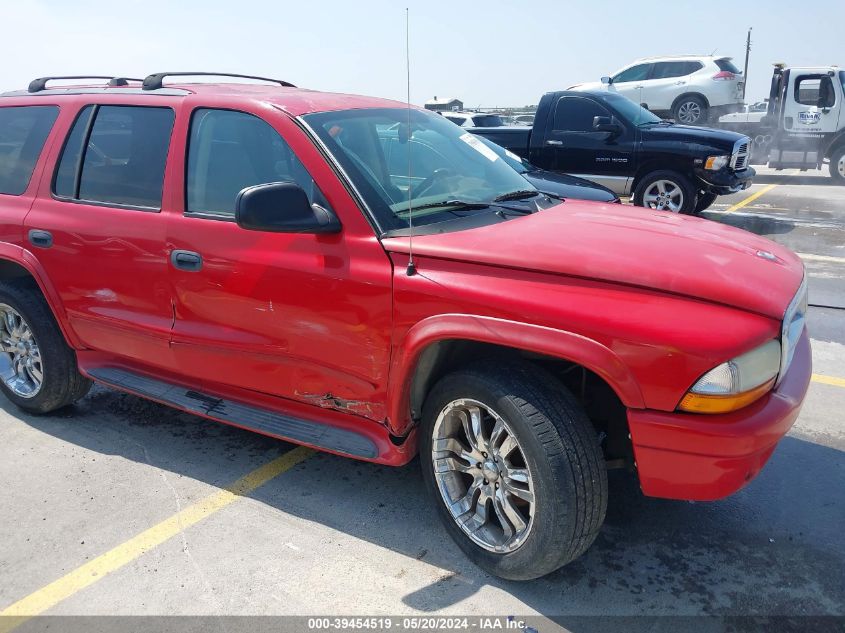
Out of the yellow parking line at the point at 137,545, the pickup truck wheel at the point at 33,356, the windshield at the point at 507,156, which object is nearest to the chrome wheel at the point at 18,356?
the pickup truck wheel at the point at 33,356

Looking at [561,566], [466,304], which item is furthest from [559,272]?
[561,566]

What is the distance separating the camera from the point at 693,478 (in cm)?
242

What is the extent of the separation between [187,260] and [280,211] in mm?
735

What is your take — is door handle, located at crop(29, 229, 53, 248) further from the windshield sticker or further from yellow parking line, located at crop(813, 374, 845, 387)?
yellow parking line, located at crop(813, 374, 845, 387)

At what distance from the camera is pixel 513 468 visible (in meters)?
2.76

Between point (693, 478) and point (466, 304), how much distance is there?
97 centimetres

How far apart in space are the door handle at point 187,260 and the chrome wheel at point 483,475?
4.43 feet

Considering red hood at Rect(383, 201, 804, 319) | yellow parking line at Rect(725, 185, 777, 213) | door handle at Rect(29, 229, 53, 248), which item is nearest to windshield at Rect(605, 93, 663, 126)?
yellow parking line at Rect(725, 185, 777, 213)

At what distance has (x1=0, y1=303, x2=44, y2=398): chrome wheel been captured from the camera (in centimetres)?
430

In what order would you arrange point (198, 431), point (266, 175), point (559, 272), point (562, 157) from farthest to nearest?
point (562, 157), point (198, 431), point (266, 175), point (559, 272)

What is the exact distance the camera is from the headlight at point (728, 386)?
2348 mm

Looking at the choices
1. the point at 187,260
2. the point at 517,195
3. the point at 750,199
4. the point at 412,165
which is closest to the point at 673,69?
the point at 750,199

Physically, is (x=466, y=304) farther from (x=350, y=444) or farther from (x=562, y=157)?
(x=562, y=157)

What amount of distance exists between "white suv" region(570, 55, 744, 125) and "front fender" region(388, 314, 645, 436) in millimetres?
17097
